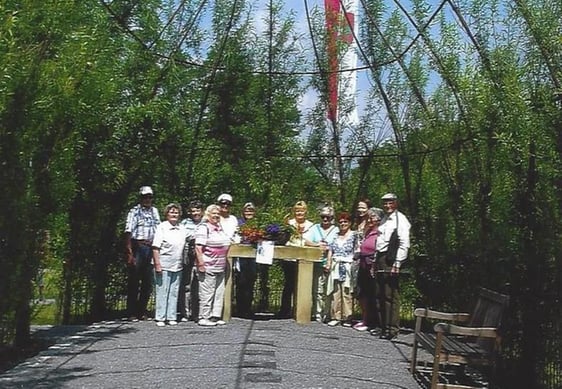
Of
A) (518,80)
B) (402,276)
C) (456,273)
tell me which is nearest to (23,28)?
(518,80)

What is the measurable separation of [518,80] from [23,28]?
348 cm

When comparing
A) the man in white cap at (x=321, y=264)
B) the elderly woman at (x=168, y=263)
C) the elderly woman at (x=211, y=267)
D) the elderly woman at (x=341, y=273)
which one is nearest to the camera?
the elderly woman at (x=168, y=263)

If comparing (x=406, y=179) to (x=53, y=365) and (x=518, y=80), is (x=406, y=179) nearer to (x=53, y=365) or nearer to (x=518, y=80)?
(x=518, y=80)

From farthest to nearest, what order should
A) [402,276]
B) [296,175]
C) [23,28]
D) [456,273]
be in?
[296,175]
[402,276]
[456,273]
[23,28]

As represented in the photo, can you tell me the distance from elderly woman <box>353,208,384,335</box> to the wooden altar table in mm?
508

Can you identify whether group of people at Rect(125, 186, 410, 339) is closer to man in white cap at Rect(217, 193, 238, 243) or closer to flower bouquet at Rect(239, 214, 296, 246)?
man in white cap at Rect(217, 193, 238, 243)

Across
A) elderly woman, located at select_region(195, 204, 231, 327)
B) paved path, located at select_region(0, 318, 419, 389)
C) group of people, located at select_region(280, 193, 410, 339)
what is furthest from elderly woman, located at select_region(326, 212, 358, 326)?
elderly woman, located at select_region(195, 204, 231, 327)

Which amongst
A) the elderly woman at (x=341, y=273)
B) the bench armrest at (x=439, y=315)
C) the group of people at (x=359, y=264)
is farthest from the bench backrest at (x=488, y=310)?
the elderly woman at (x=341, y=273)

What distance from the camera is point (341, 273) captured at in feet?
35.3

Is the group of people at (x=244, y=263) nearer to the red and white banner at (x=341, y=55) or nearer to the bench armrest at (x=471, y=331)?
the red and white banner at (x=341, y=55)

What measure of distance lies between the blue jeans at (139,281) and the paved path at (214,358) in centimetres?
30

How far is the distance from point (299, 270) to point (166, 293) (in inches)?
55.9

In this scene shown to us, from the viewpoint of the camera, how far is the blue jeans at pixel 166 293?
10.2 m

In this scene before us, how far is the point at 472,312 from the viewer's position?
7.57 meters
